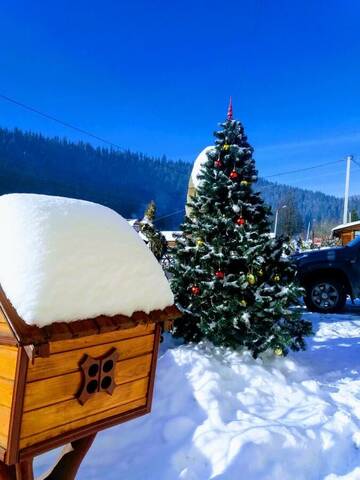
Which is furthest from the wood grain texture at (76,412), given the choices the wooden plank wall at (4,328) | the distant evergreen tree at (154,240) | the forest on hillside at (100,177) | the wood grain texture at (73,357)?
the forest on hillside at (100,177)

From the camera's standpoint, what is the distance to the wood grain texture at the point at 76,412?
1.59 m

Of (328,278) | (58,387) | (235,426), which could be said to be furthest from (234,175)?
(328,278)

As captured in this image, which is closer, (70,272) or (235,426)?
(70,272)

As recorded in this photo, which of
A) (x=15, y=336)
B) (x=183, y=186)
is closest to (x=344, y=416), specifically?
(x=15, y=336)

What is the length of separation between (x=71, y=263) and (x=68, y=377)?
49 cm

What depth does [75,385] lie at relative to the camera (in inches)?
67.9

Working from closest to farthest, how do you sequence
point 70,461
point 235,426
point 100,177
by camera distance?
1. point 70,461
2. point 235,426
3. point 100,177

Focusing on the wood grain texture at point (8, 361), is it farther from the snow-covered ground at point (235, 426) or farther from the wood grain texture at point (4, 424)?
the snow-covered ground at point (235, 426)

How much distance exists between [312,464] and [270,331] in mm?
1940

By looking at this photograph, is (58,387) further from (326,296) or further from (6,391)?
(326,296)

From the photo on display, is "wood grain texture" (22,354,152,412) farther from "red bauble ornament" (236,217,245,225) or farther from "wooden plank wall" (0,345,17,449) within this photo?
"red bauble ornament" (236,217,245,225)

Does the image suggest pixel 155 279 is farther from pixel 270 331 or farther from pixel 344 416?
pixel 270 331

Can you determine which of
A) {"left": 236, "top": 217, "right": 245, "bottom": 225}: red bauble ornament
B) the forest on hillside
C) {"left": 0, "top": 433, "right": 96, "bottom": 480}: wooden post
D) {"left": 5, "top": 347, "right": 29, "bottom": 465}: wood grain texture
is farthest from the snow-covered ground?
the forest on hillside

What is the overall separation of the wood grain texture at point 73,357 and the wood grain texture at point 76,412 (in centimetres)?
14
